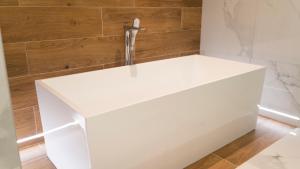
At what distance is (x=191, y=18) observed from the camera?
264 centimetres

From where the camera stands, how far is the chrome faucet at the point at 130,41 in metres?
2.01

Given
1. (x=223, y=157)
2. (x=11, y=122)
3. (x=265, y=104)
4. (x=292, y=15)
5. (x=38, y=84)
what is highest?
(x=292, y=15)

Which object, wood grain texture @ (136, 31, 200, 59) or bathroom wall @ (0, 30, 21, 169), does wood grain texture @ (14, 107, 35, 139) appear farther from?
bathroom wall @ (0, 30, 21, 169)

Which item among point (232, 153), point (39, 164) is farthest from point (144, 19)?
point (39, 164)

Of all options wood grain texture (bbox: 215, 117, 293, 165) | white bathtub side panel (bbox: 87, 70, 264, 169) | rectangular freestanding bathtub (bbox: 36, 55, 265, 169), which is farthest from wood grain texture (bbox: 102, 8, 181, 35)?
wood grain texture (bbox: 215, 117, 293, 165)

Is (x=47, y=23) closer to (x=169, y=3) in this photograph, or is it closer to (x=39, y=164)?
(x=39, y=164)

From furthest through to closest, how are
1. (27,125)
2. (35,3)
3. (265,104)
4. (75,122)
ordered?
(265,104), (27,125), (35,3), (75,122)

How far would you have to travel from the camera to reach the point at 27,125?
183cm

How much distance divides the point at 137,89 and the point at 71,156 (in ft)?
2.83

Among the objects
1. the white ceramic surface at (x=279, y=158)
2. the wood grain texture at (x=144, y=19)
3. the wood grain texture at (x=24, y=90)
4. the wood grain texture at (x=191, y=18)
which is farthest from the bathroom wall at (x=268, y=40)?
the wood grain texture at (x=24, y=90)

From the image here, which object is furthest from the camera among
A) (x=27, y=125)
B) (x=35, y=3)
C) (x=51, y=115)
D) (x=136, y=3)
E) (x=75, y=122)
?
(x=136, y=3)

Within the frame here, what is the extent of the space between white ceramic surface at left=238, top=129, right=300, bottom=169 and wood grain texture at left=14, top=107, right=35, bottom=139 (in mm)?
1469

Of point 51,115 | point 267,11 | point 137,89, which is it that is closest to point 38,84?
point 51,115

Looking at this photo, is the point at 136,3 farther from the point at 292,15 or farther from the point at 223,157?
the point at 223,157
